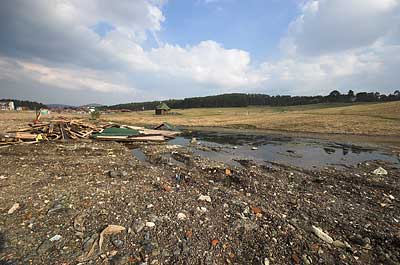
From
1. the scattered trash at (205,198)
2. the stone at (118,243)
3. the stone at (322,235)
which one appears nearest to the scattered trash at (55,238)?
the stone at (118,243)

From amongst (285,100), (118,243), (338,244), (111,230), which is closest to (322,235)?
(338,244)

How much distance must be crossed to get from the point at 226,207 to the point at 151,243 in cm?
244

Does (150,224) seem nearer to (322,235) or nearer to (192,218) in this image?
(192,218)

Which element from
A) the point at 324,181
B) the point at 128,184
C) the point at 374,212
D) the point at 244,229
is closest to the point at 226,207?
the point at 244,229

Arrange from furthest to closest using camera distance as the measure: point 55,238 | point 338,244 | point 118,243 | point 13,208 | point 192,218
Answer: point 13,208 < point 192,218 < point 338,244 < point 55,238 < point 118,243

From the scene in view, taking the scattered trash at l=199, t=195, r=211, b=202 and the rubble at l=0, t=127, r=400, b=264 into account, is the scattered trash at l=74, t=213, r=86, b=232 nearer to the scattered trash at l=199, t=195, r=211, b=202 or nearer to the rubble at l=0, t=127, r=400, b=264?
the rubble at l=0, t=127, r=400, b=264

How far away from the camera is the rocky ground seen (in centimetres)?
416

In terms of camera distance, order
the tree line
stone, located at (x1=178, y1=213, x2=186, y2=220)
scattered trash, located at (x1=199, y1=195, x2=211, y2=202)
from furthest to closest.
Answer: the tree line
scattered trash, located at (x1=199, y1=195, x2=211, y2=202)
stone, located at (x1=178, y1=213, x2=186, y2=220)

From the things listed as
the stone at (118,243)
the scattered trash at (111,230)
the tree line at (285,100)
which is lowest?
the stone at (118,243)

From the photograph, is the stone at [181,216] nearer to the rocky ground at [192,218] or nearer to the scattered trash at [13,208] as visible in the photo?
the rocky ground at [192,218]

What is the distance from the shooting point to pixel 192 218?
5434mm

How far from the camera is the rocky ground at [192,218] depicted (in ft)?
13.7

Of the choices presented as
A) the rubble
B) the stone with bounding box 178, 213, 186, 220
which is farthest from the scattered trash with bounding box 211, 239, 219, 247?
the stone with bounding box 178, 213, 186, 220

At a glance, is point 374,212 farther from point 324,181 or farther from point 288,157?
point 288,157
